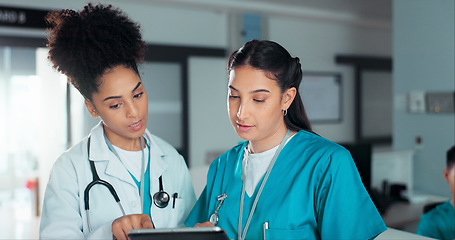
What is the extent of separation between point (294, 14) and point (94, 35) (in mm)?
4459

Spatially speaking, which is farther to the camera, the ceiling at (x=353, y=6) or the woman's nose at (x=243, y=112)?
the ceiling at (x=353, y=6)

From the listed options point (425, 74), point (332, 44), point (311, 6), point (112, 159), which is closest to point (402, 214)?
point (425, 74)

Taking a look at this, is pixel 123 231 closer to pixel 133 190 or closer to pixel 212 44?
pixel 133 190

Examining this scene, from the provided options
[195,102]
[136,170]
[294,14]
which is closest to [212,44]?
[195,102]

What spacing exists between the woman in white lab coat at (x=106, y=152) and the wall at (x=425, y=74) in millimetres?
2315

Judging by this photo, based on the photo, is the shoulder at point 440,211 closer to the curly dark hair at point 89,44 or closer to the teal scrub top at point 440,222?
the teal scrub top at point 440,222

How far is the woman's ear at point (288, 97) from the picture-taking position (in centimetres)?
126

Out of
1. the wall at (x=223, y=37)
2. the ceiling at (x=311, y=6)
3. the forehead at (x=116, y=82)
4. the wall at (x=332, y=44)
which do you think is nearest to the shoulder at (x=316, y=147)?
the forehead at (x=116, y=82)

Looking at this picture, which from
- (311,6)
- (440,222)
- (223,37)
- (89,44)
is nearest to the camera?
(89,44)

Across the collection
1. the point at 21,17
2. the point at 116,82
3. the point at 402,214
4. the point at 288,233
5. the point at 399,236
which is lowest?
the point at 402,214

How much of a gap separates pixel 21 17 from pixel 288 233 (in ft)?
11.8

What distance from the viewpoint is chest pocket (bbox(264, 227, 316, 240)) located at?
121 centimetres

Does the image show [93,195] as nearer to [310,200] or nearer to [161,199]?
[161,199]

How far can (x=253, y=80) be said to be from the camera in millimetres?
1212
